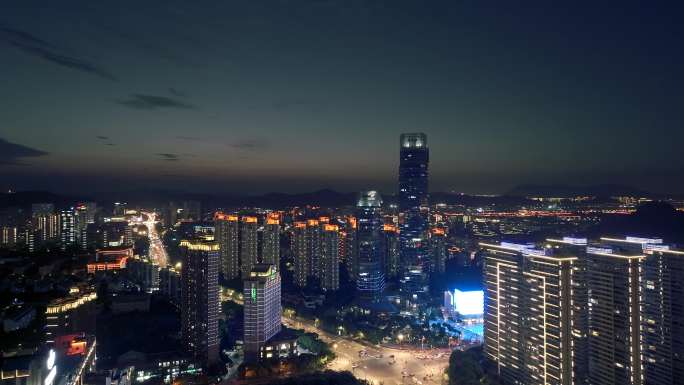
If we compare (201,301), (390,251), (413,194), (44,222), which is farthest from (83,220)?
(201,301)

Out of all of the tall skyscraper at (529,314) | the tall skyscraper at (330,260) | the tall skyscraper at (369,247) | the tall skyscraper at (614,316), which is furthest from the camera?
the tall skyscraper at (330,260)

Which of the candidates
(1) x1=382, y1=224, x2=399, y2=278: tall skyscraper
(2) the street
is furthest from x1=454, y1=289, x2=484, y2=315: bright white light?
(1) x1=382, y1=224, x2=399, y2=278: tall skyscraper

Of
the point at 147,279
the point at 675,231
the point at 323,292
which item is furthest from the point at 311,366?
the point at 675,231

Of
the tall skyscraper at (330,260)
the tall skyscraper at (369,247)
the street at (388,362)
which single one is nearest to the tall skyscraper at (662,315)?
the street at (388,362)

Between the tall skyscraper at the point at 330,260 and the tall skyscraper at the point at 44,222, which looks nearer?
the tall skyscraper at the point at 330,260

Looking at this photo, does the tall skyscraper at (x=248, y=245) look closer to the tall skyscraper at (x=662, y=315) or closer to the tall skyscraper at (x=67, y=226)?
the tall skyscraper at (x=67, y=226)

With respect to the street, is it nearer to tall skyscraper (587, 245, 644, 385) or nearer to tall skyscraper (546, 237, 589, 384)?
tall skyscraper (546, 237, 589, 384)

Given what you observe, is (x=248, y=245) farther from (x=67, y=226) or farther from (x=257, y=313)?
(x=67, y=226)
